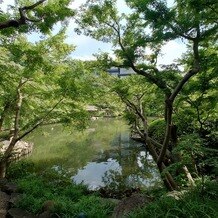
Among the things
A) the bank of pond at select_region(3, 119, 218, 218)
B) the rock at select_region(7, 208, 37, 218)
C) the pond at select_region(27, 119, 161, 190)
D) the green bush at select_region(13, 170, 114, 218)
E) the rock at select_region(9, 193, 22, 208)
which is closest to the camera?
the bank of pond at select_region(3, 119, 218, 218)

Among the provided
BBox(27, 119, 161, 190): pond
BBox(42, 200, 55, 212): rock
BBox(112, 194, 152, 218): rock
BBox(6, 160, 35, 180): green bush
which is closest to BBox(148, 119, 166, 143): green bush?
BBox(27, 119, 161, 190): pond

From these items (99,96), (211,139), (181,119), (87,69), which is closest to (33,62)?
(87,69)

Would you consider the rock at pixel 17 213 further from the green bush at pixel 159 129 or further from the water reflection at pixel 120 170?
the green bush at pixel 159 129

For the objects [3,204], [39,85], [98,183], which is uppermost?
[39,85]

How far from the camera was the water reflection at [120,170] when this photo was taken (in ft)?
50.2

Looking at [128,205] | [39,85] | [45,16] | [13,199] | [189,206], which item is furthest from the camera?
[39,85]

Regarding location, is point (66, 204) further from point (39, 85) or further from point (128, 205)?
point (39, 85)

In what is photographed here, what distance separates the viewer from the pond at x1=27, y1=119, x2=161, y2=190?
15828 mm

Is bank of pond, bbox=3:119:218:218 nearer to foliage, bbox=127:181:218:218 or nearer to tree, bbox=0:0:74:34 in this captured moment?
foliage, bbox=127:181:218:218

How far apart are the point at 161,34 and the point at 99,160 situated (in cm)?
1485

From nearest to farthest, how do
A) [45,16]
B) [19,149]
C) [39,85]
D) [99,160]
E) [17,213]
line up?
1. [17,213]
2. [45,16]
3. [39,85]
4. [99,160]
5. [19,149]

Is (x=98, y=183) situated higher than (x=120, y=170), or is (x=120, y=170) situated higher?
(x=120, y=170)

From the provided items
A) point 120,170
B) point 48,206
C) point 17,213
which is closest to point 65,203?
point 48,206

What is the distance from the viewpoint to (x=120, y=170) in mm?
18016
